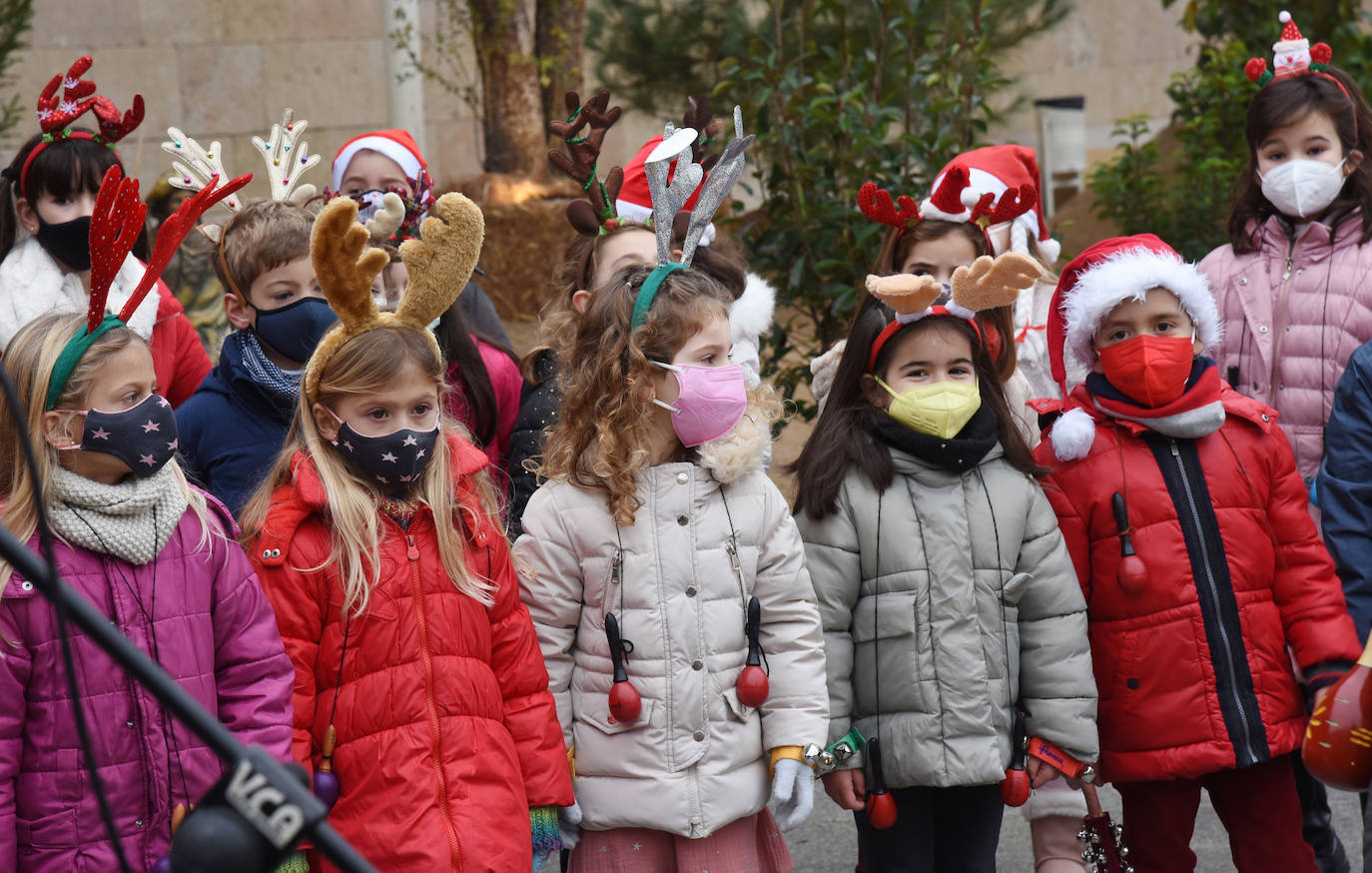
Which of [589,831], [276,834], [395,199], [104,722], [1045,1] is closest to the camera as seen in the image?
[276,834]

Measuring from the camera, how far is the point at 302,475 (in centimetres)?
284

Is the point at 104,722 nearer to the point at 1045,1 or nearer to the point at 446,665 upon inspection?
the point at 446,665

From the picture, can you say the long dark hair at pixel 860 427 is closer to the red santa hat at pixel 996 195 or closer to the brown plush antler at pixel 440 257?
the red santa hat at pixel 996 195

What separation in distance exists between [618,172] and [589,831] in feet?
6.20

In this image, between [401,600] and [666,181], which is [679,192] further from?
[401,600]

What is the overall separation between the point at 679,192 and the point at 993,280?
75 centimetres

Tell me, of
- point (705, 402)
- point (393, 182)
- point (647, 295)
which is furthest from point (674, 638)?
point (393, 182)

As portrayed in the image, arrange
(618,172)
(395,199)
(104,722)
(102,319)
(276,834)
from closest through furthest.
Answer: (276,834) → (104,722) → (102,319) → (395,199) → (618,172)

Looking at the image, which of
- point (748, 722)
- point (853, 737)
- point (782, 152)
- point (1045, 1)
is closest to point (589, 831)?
point (748, 722)

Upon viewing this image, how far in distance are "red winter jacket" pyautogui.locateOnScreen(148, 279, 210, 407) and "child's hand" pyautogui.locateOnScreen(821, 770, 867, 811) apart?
85.7 inches

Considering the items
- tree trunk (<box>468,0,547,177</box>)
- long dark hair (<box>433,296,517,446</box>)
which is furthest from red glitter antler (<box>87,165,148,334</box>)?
tree trunk (<box>468,0,547,177</box>)

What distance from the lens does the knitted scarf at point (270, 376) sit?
3.36 m

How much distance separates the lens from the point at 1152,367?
3.41 m

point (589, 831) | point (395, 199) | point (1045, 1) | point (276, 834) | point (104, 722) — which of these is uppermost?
point (1045, 1)
